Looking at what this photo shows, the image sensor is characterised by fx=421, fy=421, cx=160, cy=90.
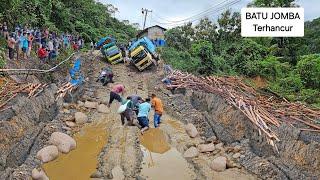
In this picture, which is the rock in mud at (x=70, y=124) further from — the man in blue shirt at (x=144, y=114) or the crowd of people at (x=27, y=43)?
the crowd of people at (x=27, y=43)

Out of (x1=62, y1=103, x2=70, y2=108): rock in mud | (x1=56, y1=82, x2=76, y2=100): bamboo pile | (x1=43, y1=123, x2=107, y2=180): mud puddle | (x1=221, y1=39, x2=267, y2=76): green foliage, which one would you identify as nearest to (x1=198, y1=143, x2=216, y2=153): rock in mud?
(x1=43, y1=123, x2=107, y2=180): mud puddle

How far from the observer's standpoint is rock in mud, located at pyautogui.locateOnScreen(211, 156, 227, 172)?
483 inches

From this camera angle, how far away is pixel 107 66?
29969 mm

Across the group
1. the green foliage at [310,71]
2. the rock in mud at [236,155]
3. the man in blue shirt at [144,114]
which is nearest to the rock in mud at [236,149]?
the rock in mud at [236,155]

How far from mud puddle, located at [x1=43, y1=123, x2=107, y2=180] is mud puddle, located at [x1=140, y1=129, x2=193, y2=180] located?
152 centimetres

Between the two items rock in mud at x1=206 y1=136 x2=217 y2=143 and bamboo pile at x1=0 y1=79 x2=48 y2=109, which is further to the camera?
rock in mud at x1=206 y1=136 x2=217 y2=143

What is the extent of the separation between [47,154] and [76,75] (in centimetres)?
1227

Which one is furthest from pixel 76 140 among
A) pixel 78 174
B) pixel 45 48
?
pixel 45 48

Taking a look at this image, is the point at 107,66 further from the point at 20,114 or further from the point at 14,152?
the point at 14,152

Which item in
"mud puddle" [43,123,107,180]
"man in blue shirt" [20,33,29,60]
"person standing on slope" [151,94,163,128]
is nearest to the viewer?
"mud puddle" [43,123,107,180]

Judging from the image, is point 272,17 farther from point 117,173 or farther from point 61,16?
point 61,16

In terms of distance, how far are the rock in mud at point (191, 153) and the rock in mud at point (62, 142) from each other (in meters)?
3.70

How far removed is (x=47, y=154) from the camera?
1247 cm

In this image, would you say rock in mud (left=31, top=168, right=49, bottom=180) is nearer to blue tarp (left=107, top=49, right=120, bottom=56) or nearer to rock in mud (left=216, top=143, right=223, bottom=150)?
rock in mud (left=216, top=143, right=223, bottom=150)
